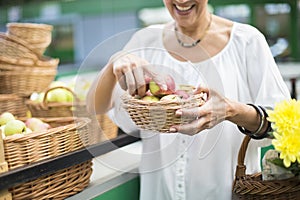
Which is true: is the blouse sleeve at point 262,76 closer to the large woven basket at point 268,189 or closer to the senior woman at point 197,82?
the senior woman at point 197,82

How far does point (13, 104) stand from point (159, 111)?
4.26ft

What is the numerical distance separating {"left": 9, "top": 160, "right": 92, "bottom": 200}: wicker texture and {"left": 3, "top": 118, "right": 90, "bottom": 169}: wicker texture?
61 mm

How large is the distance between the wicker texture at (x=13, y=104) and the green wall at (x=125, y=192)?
2.78 ft

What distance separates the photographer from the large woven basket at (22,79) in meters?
2.29

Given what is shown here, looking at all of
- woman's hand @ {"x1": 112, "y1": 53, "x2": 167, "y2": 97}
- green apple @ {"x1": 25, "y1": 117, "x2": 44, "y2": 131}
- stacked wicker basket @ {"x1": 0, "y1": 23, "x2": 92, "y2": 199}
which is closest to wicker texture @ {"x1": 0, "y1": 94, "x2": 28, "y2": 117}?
stacked wicker basket @ {"x1": 0, "y1": 23, "x2": 92, "y2": 199}

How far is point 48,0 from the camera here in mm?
11164

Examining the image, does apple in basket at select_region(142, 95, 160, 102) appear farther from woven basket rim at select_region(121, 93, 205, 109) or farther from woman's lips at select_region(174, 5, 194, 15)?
woman's lips at select_region(174, 5, 194, 15)

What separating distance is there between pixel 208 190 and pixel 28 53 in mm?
1214

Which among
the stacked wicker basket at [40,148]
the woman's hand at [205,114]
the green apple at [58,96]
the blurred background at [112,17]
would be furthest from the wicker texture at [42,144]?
the blurred background at [112,17]

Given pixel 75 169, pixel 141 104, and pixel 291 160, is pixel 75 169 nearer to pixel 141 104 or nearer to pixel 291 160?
pixel 141 104

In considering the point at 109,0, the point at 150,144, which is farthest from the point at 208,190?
the point at 109,0

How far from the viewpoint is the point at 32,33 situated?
2412 millimetres

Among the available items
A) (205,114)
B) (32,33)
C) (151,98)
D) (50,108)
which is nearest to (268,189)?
(205,114)

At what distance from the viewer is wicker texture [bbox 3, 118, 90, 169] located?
1352 millimetres
